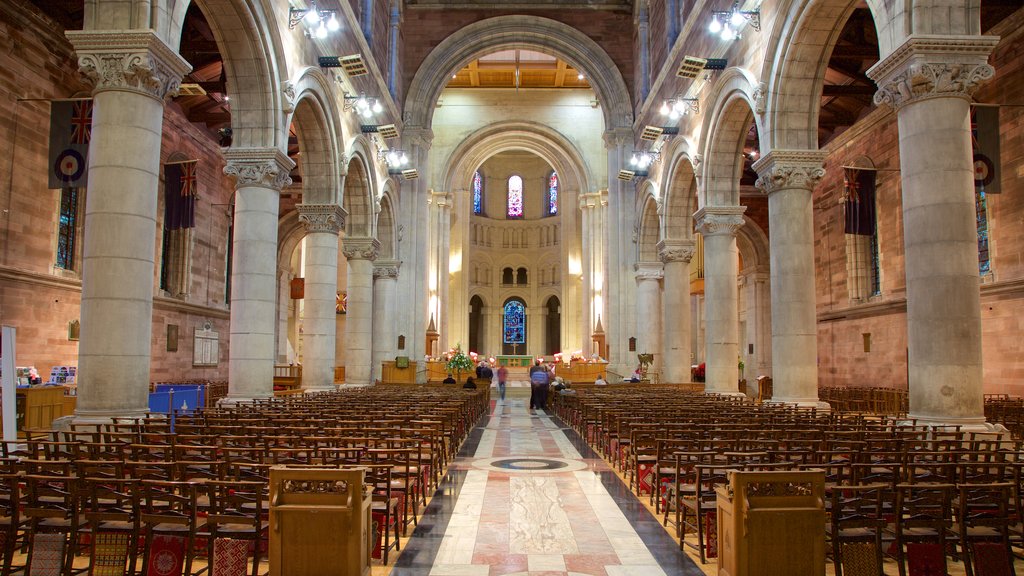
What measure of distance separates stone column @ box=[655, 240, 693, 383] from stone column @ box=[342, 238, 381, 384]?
10.3 metres

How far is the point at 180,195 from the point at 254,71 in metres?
7.63

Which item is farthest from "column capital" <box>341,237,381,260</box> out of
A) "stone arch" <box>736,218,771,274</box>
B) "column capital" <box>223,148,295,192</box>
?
"stone arch" <box>736,218,771,274</box>

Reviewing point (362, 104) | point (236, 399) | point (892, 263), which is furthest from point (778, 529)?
point (892, 263)

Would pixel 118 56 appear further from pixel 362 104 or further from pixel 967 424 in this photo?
pixel 967 424

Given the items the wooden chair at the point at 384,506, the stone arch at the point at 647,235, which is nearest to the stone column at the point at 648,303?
the stone arch at the point at 647,235

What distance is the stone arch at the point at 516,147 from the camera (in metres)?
41.0

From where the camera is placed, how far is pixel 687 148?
2223 cm

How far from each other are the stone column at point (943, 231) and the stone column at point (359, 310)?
58.8 ft

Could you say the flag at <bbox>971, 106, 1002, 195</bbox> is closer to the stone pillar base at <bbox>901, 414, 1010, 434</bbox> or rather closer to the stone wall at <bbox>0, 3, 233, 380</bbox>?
the stone pillar base at <bbox>901, 414, 1010, 434</bbox>

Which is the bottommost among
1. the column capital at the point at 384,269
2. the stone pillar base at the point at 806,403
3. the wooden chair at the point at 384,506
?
the wooden chair at the point at 384,506

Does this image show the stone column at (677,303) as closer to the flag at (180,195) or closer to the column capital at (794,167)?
the column capital at (794,167)

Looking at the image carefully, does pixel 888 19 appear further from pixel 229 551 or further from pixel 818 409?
pixel 229 551

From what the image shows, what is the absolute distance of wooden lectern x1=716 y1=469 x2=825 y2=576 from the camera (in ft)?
15.6

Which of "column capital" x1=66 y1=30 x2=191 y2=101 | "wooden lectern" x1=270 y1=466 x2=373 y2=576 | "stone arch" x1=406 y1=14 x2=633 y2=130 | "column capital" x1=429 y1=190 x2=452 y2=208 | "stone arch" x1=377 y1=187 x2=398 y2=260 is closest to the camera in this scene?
"wooden lectern" x1=270 y1=466 x2=373 y2=576
